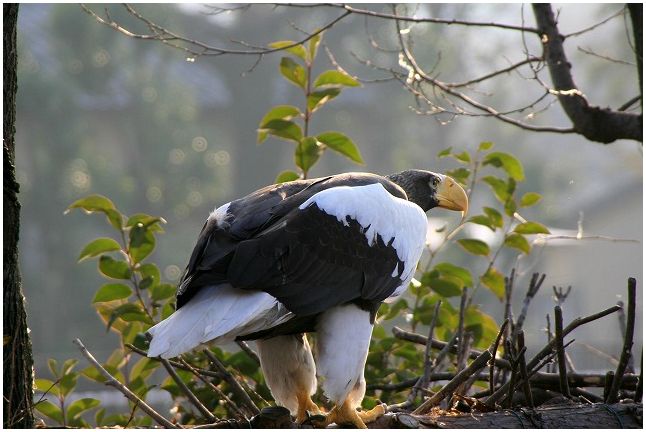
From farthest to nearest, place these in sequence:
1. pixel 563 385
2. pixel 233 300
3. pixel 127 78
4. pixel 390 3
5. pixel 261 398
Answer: pixel 127 78 → pixel 390 3 → pixel 261 398 → pixel 563 385 → pixel 233 300

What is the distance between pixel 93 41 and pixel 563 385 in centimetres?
1616

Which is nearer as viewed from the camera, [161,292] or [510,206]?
[161,292]

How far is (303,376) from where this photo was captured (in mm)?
3654

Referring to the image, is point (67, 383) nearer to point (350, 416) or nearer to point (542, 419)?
point (350, 416)

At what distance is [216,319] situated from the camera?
120 inches

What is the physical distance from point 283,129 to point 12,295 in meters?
1.83

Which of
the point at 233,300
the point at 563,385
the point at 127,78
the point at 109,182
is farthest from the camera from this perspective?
the point at 127,78

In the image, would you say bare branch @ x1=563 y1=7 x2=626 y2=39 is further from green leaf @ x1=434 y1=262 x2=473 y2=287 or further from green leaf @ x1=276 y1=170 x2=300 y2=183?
green leaf @ x1=276 y1=170 x2=300 y2=183

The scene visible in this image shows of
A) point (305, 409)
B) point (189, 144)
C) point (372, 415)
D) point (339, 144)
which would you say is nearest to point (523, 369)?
point (372, 415)

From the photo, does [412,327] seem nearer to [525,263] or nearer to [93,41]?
[525,263]

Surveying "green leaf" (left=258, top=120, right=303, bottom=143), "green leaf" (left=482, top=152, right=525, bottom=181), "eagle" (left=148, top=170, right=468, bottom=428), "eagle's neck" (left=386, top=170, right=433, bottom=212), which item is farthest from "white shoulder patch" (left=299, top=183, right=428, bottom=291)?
"green leaf" (left=482, top=152, right=525, bottom=181)

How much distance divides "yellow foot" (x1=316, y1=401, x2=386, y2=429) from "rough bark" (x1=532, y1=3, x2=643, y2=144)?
4.86ft

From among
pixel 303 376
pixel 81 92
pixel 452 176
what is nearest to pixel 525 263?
pixel 81 92

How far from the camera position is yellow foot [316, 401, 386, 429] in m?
3.43
